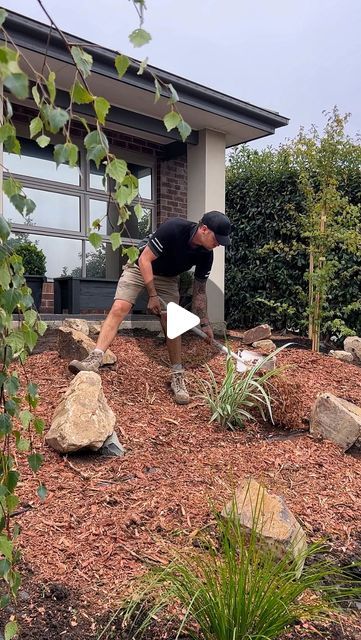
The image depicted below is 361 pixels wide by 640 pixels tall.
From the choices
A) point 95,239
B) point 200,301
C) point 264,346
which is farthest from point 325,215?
point 95,239

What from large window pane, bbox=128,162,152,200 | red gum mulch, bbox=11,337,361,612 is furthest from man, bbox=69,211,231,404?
large window pane, bbox=128,162,152,200

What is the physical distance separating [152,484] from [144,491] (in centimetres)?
10

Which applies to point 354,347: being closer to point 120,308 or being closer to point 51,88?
point 120,308

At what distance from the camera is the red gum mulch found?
2178 mm

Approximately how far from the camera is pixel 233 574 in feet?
5.37

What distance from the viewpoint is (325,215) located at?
6469 mm

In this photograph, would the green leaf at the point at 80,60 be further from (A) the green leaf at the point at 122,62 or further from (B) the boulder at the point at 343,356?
(B) the boulder at the point at 343,356

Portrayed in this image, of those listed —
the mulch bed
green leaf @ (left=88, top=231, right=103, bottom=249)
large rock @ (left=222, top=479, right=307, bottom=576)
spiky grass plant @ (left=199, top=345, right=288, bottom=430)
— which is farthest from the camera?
spiky grass plant @ (left=199, top=345, right=288, bottom=430)

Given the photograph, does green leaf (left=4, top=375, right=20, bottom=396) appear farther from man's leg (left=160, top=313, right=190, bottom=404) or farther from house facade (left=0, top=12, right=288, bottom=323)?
house facade (left=0, top=12, right=288, bottom=323)

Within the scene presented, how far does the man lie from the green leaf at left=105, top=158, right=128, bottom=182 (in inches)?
112

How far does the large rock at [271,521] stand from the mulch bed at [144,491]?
11 centimetres

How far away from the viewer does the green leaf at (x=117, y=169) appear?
1.06m

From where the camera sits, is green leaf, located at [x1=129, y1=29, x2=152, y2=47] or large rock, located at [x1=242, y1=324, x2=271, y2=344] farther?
large rock, located at [x1=242, y1=324, x2=271, y2=344]

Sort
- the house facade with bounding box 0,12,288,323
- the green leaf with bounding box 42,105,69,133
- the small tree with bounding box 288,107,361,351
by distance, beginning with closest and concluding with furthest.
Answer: the green leaf with bounding box 42,105,69,133 → the small tree with bounding box 288,107,361,351 → the house facade with bounding box 0,12,288,323
